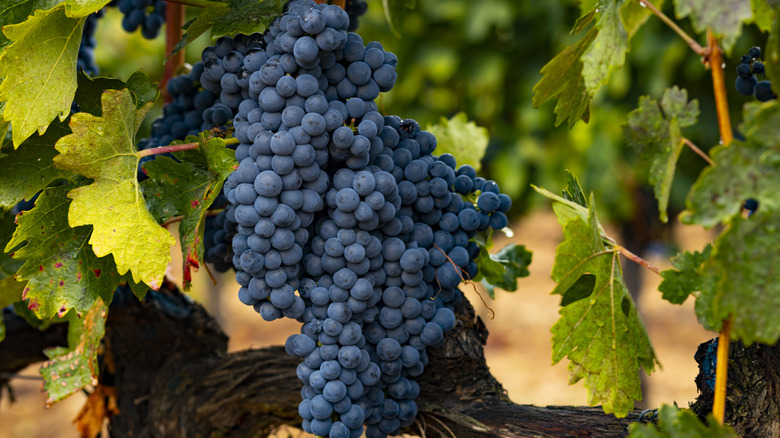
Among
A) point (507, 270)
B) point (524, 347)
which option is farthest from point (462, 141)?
point (524, 347)

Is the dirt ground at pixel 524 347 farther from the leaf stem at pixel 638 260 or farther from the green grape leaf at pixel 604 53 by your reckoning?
the green grape leaf at pixel 604 53

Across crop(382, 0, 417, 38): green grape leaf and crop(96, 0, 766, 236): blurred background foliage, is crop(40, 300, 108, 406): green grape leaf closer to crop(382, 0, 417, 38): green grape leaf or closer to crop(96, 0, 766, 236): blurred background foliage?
crop(382, 0, 417, 38): green grape leaf

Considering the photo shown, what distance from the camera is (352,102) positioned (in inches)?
32.9

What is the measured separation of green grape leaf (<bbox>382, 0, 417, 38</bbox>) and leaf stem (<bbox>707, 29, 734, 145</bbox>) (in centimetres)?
70

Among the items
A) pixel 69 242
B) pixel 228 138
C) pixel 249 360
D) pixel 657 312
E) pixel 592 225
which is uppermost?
pixel 657 312

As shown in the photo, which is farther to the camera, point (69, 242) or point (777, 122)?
point (69, 242)

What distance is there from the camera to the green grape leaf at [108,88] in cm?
91

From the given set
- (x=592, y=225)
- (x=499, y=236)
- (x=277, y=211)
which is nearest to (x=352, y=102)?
(x=277, y=211)

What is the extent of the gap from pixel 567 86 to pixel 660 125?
0.69 feet

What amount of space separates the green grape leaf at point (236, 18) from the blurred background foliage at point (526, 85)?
8.79 feet

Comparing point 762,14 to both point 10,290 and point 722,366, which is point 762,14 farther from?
point 10,290

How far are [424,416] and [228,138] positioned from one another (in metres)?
0.53

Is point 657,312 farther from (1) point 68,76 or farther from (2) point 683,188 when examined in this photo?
(1) point 68,76

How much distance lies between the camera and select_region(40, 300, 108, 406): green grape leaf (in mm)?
1085
